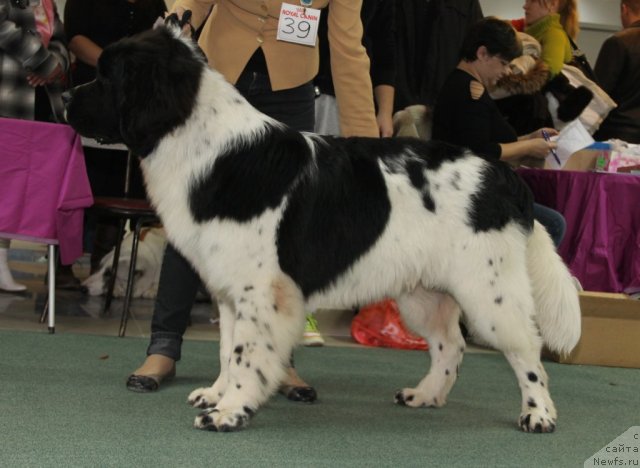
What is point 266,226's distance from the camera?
2.83 metres

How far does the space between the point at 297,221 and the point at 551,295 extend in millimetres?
1087

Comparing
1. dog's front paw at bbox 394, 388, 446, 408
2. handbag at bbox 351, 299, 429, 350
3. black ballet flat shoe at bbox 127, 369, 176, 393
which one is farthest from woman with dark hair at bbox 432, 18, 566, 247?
black ballet flat shoe at bbox 127, 369, 176, 393

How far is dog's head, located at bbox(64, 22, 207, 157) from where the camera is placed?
8.87 feet

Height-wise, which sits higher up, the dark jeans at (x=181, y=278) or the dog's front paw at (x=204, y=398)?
the dark jeans at (x=181, y=278)

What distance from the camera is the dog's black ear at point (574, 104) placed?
582 centimetres

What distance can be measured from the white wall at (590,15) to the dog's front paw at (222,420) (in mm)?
11953

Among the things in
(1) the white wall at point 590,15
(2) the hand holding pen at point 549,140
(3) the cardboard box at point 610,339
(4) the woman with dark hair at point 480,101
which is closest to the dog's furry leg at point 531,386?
(4) the woman with dark hair at point 480,101

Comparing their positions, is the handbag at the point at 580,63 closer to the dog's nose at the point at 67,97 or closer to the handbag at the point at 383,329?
the handbag at the point at 383,329

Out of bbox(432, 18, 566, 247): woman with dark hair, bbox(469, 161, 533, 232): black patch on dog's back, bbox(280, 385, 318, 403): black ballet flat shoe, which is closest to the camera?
bbox(469, 161, 533, 232): black patch on dog's back

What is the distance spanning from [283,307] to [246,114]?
2.30 ft

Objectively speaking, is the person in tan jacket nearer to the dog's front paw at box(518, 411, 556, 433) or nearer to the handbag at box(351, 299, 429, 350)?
the dog's front paw at box(518, 411, 556, 433)

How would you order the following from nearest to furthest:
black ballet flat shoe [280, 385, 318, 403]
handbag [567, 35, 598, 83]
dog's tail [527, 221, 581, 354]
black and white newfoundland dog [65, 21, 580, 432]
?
black and white newfoundland dog [65, 21, 580, 432] < dog's tail [527, 221, 581, 354] < black ballet flat shoe [280, 385, 318, 403] < handbag [567, 35, 598, 83]

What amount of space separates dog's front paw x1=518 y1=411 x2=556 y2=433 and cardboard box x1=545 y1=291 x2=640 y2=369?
73.0 inches

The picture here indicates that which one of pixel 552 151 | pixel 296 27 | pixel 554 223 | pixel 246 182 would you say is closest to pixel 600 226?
pixel 554 223
